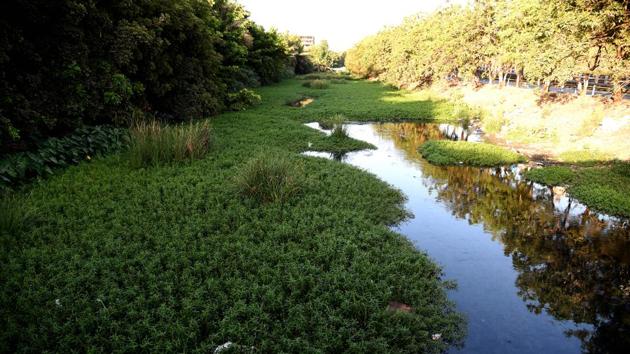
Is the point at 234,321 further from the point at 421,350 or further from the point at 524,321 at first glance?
the point at 524,321

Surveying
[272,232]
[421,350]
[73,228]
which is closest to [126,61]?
[73,228]

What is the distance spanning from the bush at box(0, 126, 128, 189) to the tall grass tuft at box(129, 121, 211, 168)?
0.95m

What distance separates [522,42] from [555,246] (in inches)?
485

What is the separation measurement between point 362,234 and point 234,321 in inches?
99.7

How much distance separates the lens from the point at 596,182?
8297 mm

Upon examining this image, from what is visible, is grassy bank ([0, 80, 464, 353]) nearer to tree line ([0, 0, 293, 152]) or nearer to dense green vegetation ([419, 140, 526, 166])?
tree line ([0, 0, 293, 152])

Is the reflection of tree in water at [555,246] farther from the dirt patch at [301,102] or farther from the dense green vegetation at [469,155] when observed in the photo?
the dirt patch at [301,102]

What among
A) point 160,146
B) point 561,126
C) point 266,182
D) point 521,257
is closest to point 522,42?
point 561,126

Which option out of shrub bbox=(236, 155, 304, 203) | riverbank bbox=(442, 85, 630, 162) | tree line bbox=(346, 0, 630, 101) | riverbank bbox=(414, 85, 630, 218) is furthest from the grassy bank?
tree line bbox=(346, 0, 630, 101)

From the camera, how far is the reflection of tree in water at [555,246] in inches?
178

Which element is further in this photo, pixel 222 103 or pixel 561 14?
pixel 222 103

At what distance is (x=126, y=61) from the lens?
9.69 m

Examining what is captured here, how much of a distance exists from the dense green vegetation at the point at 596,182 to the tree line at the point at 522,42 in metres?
4.51

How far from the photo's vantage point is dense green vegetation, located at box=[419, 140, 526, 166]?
34.3ft
